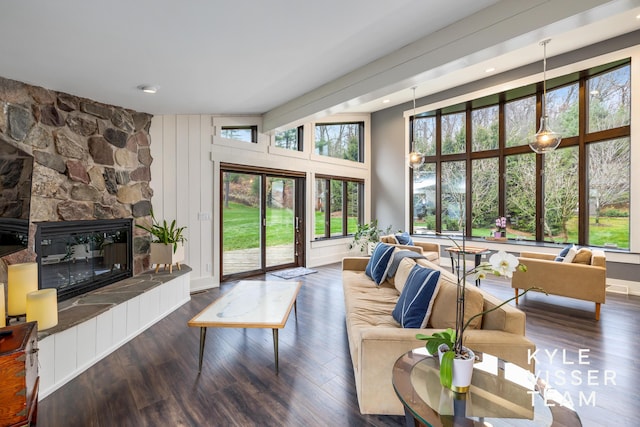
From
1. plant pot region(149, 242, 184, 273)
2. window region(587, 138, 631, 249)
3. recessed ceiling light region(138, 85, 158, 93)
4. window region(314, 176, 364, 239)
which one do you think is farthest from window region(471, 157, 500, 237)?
recessed ceiling light region(138, 85, 158, 93)

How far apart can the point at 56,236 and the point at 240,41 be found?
8.27 ft

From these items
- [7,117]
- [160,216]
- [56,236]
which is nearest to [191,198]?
[160,216]

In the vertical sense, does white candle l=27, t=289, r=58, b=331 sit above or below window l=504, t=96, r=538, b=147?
below

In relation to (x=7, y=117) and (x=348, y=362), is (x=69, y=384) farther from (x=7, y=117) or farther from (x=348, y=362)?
(x=7, y=117)

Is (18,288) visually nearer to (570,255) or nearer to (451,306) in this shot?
(451,306)

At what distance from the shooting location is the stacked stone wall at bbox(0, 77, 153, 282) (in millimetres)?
2590

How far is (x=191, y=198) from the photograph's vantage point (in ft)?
14.0

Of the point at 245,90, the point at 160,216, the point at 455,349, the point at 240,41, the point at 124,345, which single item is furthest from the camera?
the point at 160,216

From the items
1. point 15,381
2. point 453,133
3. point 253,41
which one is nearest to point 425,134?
point 453,133

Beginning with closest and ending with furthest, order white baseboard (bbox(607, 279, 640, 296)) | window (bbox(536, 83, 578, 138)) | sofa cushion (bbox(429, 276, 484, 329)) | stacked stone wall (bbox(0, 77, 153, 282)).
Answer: sofa cushion (bbox(429, 276, 484, 329)) < stacked stone wall (bbox(0, 77, 153, 282)) < white baseboard (bbox(607, 279, 640, 296)) < window (bbox(536, 83, 578, 138))

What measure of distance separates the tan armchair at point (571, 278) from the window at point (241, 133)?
4.41m

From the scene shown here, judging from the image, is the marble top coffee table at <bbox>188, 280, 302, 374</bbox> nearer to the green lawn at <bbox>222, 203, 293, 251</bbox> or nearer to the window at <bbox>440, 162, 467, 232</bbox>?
the green lawn at <bbox>222, 203, 293, 251</bbox>

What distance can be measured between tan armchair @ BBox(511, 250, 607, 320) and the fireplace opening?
4.95 metres

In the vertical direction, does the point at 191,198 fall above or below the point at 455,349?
above
